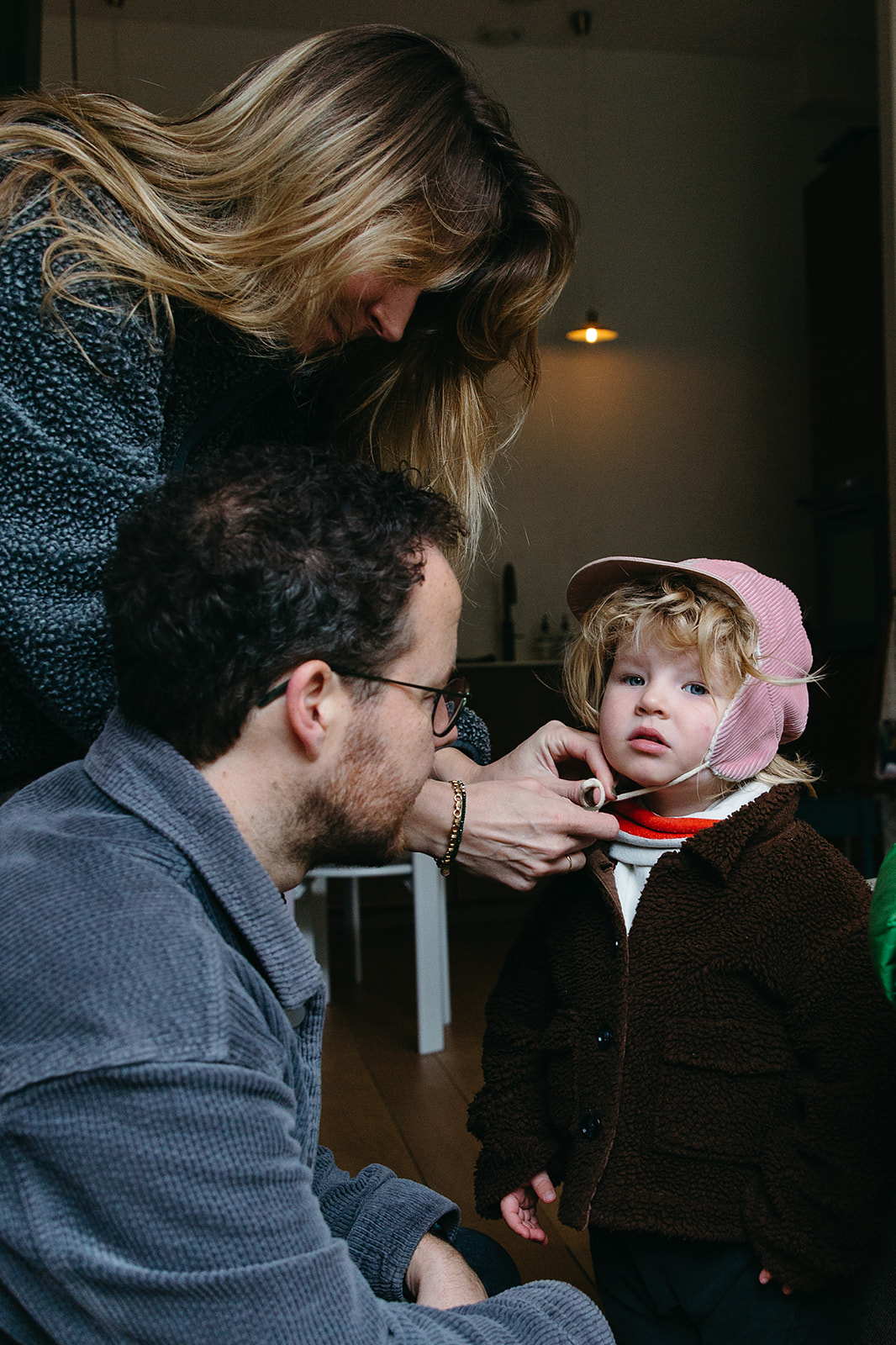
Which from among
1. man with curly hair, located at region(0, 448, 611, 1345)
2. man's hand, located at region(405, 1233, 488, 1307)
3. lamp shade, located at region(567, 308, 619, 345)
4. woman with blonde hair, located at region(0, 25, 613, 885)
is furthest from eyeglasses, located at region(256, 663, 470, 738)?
lamp shade, located at region(567, 308, 619, 345)

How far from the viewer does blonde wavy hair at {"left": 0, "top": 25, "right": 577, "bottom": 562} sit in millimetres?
1022

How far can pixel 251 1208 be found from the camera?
68 centimetres

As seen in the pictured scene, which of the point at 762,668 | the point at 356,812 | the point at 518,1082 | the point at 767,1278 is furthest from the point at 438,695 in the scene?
the point at 767,1278

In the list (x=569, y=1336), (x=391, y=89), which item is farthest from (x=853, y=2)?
(x=569, y=1336)

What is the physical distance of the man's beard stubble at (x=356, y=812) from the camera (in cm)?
90

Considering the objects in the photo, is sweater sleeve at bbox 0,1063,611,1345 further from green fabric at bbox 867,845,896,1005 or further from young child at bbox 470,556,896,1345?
young child at bbox 470,556,896,1345

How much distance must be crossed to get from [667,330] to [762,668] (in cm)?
498

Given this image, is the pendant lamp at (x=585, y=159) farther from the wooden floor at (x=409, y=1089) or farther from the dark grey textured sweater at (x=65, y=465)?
the dark grey textured sweater at (x=65, y=465)

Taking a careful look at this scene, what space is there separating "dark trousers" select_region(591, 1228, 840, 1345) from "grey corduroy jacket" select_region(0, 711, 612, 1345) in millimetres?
556

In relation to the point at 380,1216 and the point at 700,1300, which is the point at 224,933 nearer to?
the point at 380,1216

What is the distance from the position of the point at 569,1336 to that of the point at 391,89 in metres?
1.11

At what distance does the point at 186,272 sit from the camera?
1039 mm

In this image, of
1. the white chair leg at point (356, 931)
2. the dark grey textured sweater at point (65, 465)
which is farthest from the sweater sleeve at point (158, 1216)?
the white chair leg at point (356, 931)

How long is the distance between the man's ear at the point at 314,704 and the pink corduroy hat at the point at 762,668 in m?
0.51
